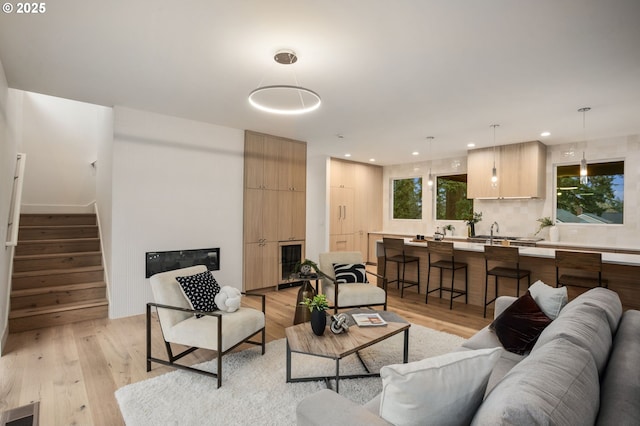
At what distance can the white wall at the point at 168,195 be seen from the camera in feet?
13.3

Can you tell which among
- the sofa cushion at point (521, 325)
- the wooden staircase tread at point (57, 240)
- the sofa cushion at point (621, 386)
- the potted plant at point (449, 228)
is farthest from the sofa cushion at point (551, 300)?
the wooden staircase tread at point (57, 240)

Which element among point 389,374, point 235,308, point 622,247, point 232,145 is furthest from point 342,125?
point 622,247

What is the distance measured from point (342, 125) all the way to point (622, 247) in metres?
4.49

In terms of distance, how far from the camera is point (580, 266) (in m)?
3.54

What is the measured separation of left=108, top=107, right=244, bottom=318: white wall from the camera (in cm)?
Answer: 406

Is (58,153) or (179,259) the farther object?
(58,153)

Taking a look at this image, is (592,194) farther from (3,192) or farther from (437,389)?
(3,192)

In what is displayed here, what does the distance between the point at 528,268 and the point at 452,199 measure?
3.20 m

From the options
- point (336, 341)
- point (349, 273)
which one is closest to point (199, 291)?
point (336, 341)

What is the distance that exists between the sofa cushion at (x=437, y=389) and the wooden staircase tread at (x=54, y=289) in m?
4.39

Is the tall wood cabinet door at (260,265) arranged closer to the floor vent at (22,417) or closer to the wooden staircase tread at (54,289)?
the wooden staircase tread at (54,289)

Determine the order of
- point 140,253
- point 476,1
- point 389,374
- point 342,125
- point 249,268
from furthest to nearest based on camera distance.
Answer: point 249,268, point 342,125, point 140,253, point 476,1, point 389,374

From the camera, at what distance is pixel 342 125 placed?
15.6ft

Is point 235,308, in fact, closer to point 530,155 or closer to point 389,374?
point 389,374
